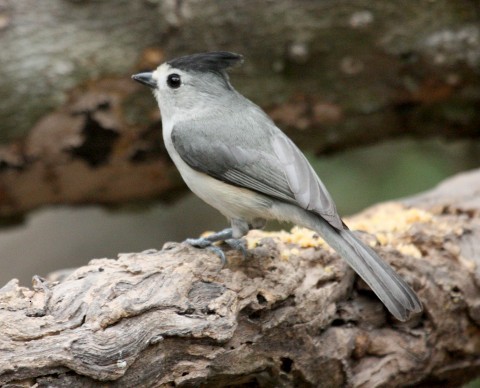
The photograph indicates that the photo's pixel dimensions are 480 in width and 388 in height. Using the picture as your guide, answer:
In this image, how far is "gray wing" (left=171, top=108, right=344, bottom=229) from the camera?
271 cm

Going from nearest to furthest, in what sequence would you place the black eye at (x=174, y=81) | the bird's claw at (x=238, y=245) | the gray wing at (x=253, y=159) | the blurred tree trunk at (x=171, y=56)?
the gray wing at (x=253, y=159) < the bird's claw at (x=238, y=245) < the black eye at (x=174, y=81) < the blurred tree trunk at (x=171, y=56)

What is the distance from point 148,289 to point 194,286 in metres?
0.19

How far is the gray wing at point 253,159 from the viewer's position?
2.71 m

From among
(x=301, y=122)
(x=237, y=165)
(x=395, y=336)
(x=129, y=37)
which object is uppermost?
(x=129, y=37)

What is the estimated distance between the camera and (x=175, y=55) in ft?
14.1

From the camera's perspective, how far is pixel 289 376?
2.76m

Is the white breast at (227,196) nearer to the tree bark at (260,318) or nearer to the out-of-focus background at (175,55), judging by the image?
the tree bark at (260,318)

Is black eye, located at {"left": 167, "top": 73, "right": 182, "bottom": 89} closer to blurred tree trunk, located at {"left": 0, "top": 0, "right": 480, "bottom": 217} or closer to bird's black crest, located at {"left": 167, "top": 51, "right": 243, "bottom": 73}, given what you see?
bird's black crest, located at {"left": 167, "top": 51, "right": 243, "bottom": 73}

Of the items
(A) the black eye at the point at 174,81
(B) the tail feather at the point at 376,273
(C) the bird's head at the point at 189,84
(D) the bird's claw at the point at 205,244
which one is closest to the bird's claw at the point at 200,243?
(D) the bird's claw at the point at 205,244

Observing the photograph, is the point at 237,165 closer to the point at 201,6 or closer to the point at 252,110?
the point at 252,110

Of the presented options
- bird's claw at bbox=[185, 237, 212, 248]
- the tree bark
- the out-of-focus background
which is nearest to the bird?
bird's claw at bbox=[185, 237, 212, 248]

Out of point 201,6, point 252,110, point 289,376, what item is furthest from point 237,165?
point 201,6

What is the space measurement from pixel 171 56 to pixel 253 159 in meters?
1.66

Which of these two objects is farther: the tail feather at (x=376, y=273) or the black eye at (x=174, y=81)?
the black eye at (x=174, y=81)
